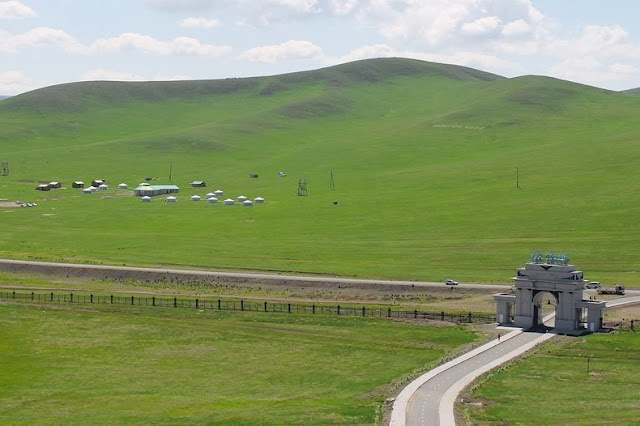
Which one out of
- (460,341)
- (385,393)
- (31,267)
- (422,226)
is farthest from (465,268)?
(385,393)

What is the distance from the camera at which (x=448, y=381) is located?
253 ft

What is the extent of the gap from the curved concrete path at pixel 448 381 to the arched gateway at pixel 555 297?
2.66 metres

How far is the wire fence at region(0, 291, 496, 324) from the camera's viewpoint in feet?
354

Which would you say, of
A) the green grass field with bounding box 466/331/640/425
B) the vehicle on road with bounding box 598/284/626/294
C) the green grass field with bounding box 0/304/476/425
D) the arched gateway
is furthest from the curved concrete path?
the vehicle on road with bounding box 598/284/626/294

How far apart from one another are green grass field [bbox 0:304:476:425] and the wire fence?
10.8 ft

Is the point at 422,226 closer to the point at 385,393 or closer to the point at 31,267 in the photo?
the point at 31,267

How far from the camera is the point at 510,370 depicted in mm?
82250

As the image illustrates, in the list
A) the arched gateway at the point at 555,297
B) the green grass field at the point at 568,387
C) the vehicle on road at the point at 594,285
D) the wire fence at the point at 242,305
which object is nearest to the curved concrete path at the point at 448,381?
the green grass field at the point at 568,387

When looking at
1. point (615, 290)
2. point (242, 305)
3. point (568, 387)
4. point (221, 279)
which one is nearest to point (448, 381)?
point (568, 387)

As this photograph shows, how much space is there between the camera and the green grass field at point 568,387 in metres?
67.8

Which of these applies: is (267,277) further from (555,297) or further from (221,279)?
(555,297)

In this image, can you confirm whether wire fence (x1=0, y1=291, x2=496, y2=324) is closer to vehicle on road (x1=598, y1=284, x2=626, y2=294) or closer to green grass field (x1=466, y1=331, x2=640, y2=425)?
green grass field (x1=466, y1=331, x2=640, y2=425)

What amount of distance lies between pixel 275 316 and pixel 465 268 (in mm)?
43265

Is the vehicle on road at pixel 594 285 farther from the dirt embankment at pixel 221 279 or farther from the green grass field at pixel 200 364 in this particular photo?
the green grass field at pixel 200 364
